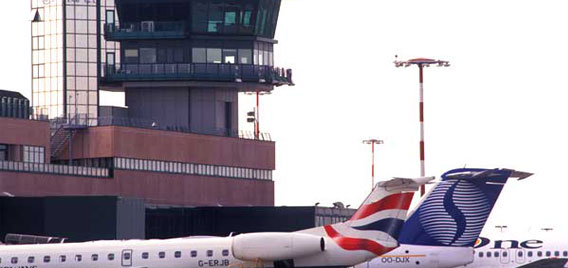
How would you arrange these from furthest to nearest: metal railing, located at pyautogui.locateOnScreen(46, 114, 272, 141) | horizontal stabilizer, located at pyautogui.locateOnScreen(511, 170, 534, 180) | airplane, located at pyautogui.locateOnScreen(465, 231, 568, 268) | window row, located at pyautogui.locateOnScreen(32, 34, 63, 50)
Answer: window row, located at pyautogui.locateOnScreen(32, 34, 63, 50) → metal railing, located at pyautogui.locateOnScreen(46, 114, 272, 141) → airplane, located at pyautogui.locateOnScreen(465, 231, 568, 268) → horizontal stabilizer, located at pyautogui.locateOnScreen(511, 170, 534, 180)

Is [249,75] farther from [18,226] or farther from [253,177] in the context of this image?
[18,226]

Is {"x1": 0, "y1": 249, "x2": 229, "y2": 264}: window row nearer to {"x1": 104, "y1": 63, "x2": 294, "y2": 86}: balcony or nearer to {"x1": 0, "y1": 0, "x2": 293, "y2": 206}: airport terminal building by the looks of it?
{"x1": 0, "y1": 0, "x2": 293, "y2": 206}: airport terminal building

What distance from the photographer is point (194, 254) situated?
7669cm

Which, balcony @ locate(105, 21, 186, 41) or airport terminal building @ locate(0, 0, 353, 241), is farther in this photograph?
balcony @ locate(105, 21, 186, 41)

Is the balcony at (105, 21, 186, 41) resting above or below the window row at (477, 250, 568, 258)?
above

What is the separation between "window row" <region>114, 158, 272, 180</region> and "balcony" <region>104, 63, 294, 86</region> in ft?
26.5

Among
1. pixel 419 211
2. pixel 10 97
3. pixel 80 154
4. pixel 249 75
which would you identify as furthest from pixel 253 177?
pixel 419 211

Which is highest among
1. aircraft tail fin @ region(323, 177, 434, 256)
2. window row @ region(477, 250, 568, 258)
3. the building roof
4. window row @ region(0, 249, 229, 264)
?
the building roof

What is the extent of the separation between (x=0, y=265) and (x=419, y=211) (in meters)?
19.9

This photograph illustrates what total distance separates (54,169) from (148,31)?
22188 millimetres

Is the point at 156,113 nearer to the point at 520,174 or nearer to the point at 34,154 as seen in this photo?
the point at 34,154

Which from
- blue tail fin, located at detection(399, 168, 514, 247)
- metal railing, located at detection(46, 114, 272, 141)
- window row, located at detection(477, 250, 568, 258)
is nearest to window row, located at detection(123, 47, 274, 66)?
metal railing, located at detection(46, 114, 272, 141)

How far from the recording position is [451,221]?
81.4 m

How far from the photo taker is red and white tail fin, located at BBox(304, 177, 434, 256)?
7550 cm
